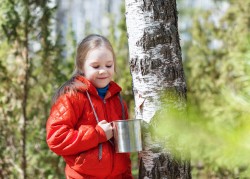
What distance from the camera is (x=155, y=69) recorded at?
2.15 meters

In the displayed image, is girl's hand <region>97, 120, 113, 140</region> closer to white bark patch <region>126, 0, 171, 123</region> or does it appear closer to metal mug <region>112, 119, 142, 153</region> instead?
metal mug <region>112, 119, 142, 153</region>

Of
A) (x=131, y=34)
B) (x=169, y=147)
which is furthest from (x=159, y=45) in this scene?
(x=169, y=147)

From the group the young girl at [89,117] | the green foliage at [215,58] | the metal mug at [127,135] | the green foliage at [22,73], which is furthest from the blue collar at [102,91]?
the green foliage at [22,73]

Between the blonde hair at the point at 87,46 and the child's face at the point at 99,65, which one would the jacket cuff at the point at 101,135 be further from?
the blonde hair at the point at 87,46

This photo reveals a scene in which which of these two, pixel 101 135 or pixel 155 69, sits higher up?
Answer: pixel 155 69

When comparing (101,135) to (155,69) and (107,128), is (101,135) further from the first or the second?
(155,69)

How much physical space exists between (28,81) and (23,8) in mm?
675

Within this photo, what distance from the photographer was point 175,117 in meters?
0.80

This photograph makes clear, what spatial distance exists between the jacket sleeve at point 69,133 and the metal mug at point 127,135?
69mm

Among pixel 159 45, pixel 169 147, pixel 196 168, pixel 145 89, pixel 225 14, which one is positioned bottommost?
pixel 196 168

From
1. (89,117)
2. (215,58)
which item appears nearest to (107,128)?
(89,117)

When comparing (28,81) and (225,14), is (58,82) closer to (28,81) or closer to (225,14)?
(28,81)

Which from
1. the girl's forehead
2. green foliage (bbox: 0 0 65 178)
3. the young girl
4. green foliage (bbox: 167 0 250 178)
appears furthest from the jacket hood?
green foliage (bbox: 0 0 65 178)

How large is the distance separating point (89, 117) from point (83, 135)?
0.15 meters
